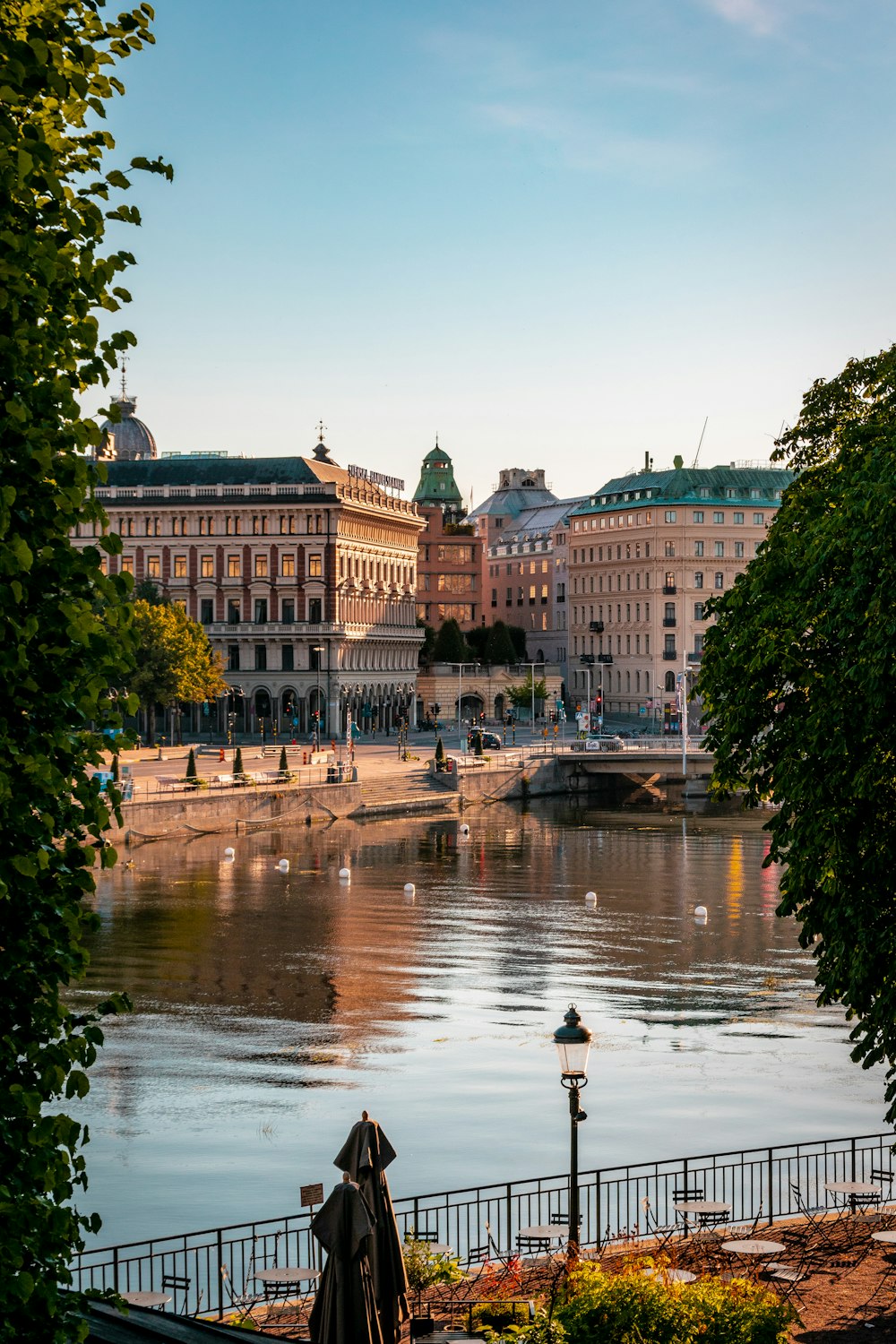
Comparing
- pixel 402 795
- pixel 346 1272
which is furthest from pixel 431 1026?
pixel 402 795

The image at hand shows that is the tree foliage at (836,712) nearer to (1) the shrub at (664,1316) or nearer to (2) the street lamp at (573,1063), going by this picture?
(2) the street lamp at (573,1063)

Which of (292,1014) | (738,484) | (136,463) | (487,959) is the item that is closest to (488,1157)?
(292,1014)

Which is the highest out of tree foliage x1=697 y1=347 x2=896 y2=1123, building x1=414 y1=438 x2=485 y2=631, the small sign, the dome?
the dome

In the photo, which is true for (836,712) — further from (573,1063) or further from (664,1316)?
(664,1316)

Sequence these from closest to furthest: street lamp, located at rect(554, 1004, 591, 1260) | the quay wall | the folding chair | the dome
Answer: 1. street lamp, located at rect(554, 1004, 591, 1260)
2. the folding chair
3. the quay wall
4. the dome

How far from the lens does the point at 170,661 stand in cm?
10581

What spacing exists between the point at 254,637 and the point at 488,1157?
349 ft

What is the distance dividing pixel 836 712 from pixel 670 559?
153m

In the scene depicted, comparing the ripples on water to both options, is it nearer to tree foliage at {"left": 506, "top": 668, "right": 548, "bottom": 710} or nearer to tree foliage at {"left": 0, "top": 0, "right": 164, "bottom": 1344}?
tree foliage at {"left": 0, "top": 0, "right": 164, "bottom": 1344}

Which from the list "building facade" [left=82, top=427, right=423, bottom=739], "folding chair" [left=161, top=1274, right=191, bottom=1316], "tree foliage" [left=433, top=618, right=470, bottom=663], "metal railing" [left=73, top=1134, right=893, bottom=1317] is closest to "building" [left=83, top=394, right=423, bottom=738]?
"building facade" [left=82, top=427, right=423, bottom=739]

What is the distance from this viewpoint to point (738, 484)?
173500 millimetres

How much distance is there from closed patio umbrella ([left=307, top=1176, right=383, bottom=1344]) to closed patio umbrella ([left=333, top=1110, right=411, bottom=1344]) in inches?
24.6

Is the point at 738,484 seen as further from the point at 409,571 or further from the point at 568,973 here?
the point at 568,973

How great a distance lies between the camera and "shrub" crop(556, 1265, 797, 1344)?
16547mm
